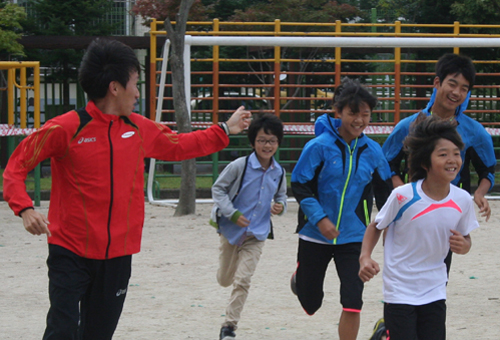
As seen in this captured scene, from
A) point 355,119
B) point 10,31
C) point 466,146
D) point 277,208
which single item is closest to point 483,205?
point 466,146

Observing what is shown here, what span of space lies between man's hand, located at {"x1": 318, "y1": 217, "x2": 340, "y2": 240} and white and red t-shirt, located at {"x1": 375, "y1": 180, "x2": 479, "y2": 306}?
A: 0.79 metres

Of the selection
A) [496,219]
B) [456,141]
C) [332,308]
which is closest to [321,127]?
[456,141]

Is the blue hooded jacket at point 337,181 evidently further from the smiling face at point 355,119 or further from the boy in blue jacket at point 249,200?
the boy in blue jacket at point 249,200

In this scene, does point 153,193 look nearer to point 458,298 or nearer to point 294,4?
point 294,4

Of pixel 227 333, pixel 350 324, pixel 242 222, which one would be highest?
pixel 242 222

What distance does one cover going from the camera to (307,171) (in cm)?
479

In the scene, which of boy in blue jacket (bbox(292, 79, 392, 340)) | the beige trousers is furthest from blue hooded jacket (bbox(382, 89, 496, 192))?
the beige trousers

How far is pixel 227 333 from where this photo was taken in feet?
17.5

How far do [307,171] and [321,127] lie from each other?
1.15ft

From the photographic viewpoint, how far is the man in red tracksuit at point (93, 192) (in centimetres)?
372

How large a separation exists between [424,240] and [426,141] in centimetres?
51

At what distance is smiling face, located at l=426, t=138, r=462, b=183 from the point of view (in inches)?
150

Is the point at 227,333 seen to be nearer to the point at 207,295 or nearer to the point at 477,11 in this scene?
the point at 207,295

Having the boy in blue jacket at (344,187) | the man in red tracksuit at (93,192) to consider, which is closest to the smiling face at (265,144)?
the boy in blue jacket at (344,187)
